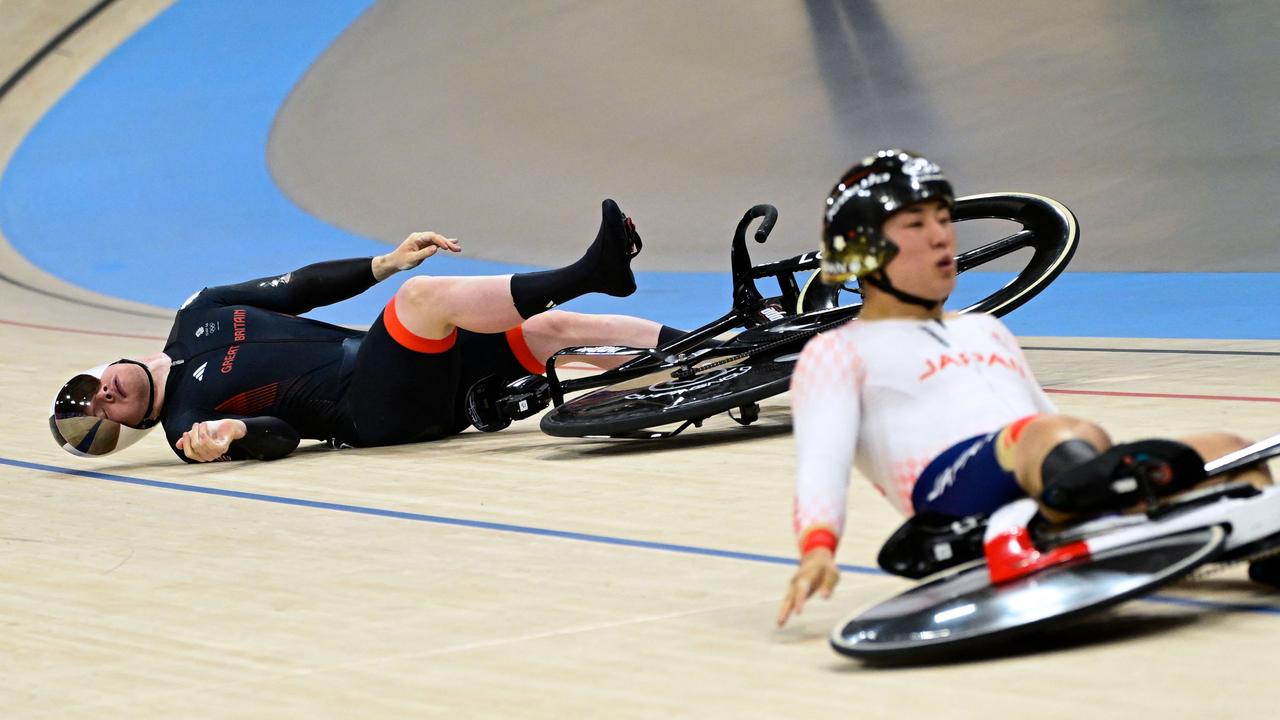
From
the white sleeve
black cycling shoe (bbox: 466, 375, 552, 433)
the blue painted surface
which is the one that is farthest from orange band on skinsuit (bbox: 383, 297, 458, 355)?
the blue painted surface

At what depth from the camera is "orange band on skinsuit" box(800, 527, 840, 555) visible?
90.9 inches

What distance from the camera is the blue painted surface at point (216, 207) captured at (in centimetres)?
729

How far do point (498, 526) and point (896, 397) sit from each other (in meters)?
1.39

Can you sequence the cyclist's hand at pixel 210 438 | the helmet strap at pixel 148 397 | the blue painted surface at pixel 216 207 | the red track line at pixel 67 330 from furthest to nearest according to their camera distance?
the red track line at pixel 67 330 < the blue painted surface at pixel 216 207 < the helmet strap at pixel 148 397 < the cyclist's hand at pixel 210 438

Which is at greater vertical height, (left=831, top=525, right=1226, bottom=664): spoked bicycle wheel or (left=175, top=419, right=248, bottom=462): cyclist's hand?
(left=175, top=419, right=248, bottom=462): cyclist's hand

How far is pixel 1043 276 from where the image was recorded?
185 inches

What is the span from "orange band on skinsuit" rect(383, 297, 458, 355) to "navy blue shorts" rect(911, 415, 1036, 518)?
2.57m

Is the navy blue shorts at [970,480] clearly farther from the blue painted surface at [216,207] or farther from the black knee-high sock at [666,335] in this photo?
the blue painted surface at [216,207]

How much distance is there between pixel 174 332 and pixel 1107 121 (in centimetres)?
587

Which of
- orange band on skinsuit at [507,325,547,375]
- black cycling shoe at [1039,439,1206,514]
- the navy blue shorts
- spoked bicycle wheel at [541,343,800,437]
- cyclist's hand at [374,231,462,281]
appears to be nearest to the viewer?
black cycling shoe at [1039,439,1206,514]

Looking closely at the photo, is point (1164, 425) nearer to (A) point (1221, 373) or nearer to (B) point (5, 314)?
(A) point (1221, 373)

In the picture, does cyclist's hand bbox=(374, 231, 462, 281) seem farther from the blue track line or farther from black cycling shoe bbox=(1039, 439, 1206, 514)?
black cycling shoe bbox=(1039, 439, 1206, 514)

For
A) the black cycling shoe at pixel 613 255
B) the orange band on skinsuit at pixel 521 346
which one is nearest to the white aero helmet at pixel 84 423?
the orange band on skinsuit at pixel 521 346

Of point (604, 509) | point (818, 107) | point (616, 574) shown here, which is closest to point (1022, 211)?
point (604, 509)
